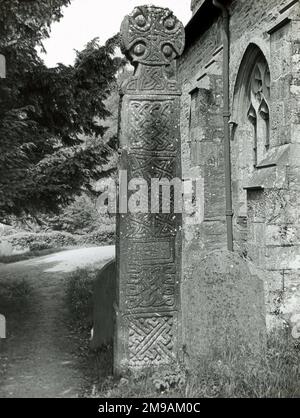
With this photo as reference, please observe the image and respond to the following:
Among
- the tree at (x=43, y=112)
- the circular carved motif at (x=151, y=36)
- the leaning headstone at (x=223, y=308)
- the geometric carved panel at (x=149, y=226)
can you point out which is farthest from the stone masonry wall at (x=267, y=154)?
the tree at (x=43, y=112)

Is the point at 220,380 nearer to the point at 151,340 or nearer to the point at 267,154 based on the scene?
the point at 151,340

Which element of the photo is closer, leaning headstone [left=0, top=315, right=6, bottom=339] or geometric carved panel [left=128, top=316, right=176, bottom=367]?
geometric carved panel [left=128, top=316, right=176, bottom=367]

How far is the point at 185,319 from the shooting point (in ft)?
15.9

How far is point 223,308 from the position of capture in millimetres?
4855

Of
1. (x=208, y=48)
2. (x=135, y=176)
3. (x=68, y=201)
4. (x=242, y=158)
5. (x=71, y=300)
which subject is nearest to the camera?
(x=135, y=176)

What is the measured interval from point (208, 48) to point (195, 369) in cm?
891

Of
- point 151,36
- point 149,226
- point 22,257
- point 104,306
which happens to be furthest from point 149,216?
point 22,257

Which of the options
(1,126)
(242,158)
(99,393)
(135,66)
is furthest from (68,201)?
(242,158)

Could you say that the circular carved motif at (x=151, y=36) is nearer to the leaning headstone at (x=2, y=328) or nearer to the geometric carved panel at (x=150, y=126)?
the geometric carved panel at (x=150, y=126)

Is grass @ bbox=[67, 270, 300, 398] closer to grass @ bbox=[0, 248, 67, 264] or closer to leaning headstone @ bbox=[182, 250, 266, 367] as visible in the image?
leaning headstone @ bbox=[182, 250, 266, 367]

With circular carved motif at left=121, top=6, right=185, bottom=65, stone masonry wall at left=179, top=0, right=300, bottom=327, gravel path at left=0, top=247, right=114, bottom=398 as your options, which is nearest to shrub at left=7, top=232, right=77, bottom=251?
gravel path at left=0, top=247, right=114, bottom=398

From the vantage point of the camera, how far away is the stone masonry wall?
6.17m

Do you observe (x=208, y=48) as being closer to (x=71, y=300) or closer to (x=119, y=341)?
(x=71, y=300)

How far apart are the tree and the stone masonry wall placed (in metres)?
2.63
